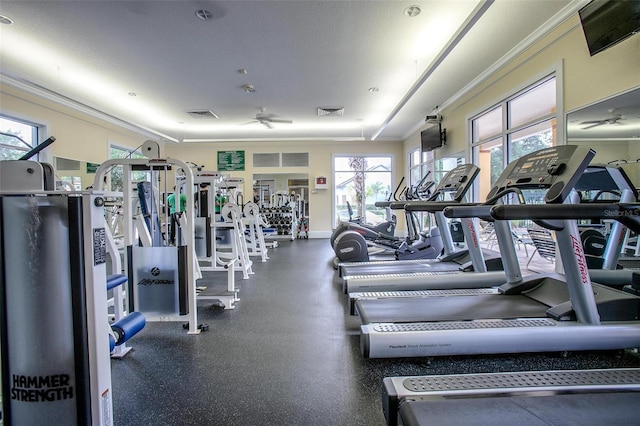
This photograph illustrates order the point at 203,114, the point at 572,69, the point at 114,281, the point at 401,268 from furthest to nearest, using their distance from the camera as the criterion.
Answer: the point at 203,114 < the point at 401,268 < the point at 572,69 < the point at 114,281

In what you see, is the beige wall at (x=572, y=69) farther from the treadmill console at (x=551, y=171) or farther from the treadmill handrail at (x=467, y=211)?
the treadmill handrail at (x=467, y=211)

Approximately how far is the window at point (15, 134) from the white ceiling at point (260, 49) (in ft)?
2.91

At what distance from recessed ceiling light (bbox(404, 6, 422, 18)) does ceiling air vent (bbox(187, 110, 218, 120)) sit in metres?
4.84

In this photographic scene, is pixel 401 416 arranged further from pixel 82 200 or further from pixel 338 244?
pixel 338 244

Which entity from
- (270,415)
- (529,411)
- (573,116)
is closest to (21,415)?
(270,415)

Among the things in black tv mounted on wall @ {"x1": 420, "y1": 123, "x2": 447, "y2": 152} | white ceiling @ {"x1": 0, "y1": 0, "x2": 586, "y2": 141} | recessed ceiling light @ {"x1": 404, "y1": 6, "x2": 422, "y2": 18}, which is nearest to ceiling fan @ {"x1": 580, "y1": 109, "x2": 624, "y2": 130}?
white ceiling @ {"x1": 0, "y1": 0, "x2": 586, "y2": 141}

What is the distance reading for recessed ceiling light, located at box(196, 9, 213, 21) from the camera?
10.5 ft

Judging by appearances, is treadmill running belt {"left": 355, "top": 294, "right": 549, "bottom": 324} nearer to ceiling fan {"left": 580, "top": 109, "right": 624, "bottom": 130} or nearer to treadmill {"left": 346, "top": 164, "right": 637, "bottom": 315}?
treadmill {"left": 346, "top": 164, "right": 637, "bottom": 315}

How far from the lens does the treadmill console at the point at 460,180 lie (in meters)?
3.10

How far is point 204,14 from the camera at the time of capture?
127 inches

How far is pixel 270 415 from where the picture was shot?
167cm

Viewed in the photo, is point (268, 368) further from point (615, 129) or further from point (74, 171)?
point (74, 171)

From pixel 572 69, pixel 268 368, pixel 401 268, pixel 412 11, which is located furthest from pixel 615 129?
pixel 268 368

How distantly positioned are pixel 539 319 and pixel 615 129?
6.94ft
